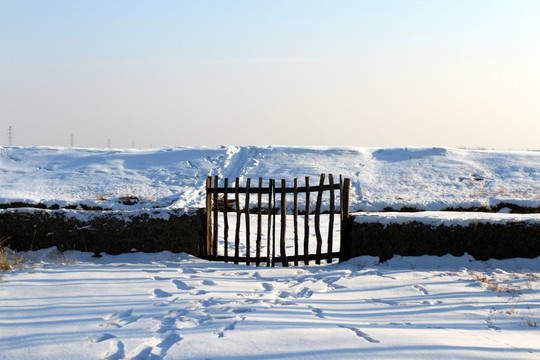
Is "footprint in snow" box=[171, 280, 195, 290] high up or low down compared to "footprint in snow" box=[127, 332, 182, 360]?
down

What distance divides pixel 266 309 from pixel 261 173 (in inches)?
671

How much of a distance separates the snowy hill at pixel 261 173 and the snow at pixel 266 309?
8.47 metres

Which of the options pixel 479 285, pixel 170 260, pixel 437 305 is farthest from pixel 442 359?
pixel 170 260

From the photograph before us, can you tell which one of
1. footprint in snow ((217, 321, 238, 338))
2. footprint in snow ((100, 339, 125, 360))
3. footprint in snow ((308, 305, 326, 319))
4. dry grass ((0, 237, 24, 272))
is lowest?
dry grass ((0, 237, 24, 272))

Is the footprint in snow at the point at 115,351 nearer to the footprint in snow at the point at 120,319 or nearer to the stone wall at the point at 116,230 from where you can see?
the footprint in snow at the point at 120,319

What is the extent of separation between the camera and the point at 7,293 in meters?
7.17

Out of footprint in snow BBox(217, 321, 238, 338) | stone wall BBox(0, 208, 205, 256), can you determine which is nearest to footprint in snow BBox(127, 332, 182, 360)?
footprint in snow BBox(217, 321, 238, 338)

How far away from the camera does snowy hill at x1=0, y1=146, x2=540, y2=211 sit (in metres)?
Result: 18.8

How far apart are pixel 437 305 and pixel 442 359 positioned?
227 centimetres

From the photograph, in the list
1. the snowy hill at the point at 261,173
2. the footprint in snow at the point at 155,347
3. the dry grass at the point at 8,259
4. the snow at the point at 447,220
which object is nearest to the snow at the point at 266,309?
the footprint in snow at the point at 155,347

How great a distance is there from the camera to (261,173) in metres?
23.2

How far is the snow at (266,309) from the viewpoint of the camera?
495cm

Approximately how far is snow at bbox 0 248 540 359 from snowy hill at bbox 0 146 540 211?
27.8 feet

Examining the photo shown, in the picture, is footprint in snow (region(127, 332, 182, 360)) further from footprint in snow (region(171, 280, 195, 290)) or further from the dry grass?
the dry grass
